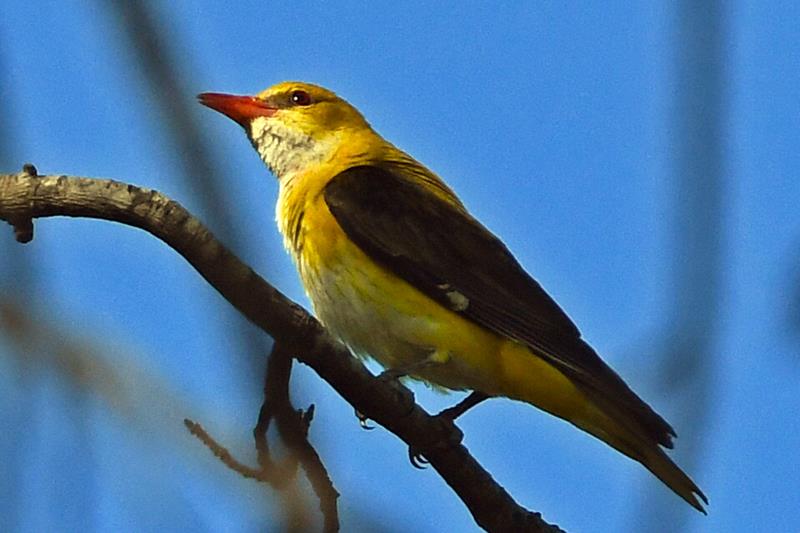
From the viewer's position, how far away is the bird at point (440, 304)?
4801 mm

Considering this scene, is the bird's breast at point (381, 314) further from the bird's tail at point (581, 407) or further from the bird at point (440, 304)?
the bird's tail at point (581, 407)

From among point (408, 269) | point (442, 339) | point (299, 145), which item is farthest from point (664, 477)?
point (299, 145)

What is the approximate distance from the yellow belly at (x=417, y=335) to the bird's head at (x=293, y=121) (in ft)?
3.97

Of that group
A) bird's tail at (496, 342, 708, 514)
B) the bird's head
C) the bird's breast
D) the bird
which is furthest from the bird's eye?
bird's tail at (496, 342, 708, 514)

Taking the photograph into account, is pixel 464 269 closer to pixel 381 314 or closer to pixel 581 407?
pixel 381 314

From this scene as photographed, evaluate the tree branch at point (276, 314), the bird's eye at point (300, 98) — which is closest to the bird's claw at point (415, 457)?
the tree branch at point (276, 314)

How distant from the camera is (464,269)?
539cm

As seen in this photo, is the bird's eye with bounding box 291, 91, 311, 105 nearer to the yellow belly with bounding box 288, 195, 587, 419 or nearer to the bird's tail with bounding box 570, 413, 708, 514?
the yellow belly with bounding box 288, 195, 587, 419

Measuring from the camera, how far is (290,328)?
330 cm

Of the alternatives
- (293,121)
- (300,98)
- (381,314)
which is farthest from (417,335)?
(300,98)

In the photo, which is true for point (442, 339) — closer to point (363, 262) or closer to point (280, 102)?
point (363, 262)

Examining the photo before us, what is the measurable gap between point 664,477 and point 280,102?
3308mm

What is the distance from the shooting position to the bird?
4801 mm

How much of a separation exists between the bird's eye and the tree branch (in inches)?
112
